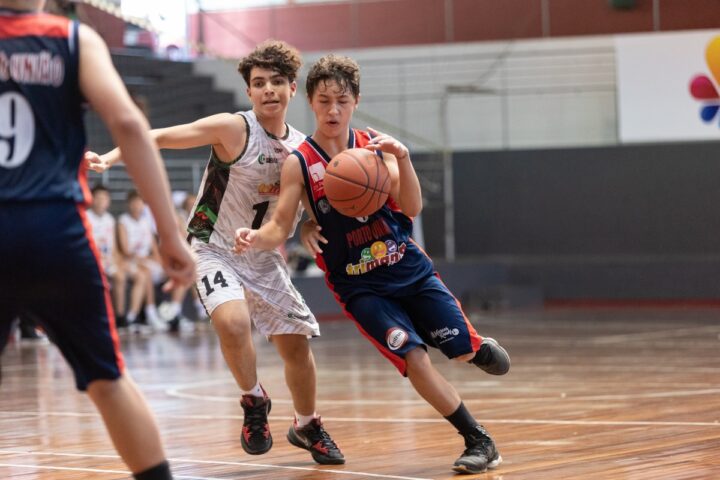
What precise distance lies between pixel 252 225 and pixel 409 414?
1.79 metres

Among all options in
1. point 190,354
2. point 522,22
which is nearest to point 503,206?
point 522,22

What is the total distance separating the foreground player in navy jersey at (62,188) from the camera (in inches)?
112

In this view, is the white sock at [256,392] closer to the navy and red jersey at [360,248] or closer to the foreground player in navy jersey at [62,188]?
the navy and red jersey at [360,248]

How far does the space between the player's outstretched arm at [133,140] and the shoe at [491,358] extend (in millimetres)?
2147

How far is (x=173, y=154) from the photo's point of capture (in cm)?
1752

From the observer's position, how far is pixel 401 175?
4.67m

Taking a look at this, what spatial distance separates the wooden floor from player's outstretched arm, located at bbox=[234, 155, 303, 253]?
35.8 inches

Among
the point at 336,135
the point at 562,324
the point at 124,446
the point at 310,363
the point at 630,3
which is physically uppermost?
the point at 630,3

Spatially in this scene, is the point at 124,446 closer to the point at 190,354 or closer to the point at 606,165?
the point at 190,354

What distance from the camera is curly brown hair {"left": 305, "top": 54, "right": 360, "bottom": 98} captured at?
15.3ft

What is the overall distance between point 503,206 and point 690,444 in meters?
14.3

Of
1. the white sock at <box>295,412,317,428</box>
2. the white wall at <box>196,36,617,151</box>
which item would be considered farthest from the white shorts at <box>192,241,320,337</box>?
the white wall at <box>196,36,617,151</box>

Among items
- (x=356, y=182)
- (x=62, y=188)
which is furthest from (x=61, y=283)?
(x=356, y=182)

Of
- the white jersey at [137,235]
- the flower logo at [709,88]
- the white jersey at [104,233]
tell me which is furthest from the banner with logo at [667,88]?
the white jersey at [104,233]
